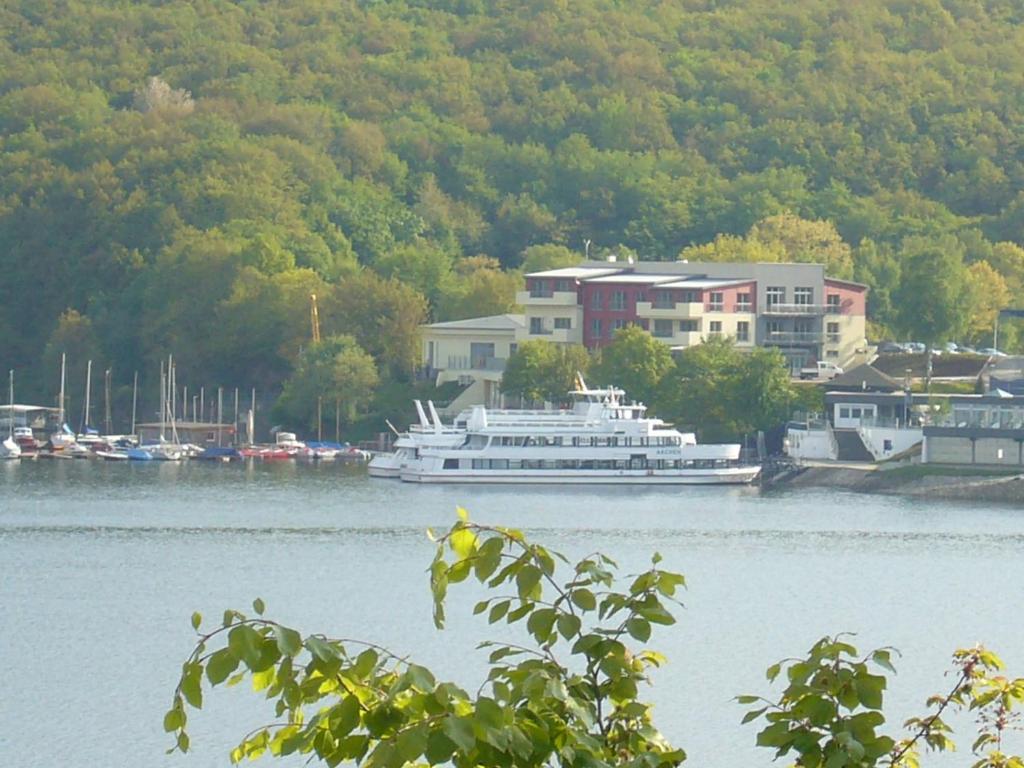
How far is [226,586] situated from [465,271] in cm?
4147

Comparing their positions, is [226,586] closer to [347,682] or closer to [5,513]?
[5,513]

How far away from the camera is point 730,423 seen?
5250 centimetres

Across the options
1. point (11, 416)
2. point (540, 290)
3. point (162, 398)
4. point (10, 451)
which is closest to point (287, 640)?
point (10, 451)

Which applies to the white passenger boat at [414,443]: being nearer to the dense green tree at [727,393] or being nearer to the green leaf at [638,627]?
the dense green tree at [727,393]

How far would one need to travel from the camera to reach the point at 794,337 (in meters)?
58.7

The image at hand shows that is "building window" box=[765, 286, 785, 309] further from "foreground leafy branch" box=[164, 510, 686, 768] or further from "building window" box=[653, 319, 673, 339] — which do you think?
"foreground leafy branch" box=[164, 510, 686, 768]

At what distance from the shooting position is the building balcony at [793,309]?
190 ft

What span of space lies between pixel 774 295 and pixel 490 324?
672 cm

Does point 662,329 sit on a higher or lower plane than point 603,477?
higher

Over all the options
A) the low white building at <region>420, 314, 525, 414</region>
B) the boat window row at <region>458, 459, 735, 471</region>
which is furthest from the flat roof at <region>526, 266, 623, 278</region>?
the boat window row at <region>458, 459, 735, 471</region>

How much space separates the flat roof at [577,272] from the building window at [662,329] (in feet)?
8.56

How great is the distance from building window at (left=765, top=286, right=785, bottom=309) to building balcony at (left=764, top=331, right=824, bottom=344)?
2.47 ft

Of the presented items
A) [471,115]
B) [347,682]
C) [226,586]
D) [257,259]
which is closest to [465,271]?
[257,259]

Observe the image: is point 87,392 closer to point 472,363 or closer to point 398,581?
point 472,363
